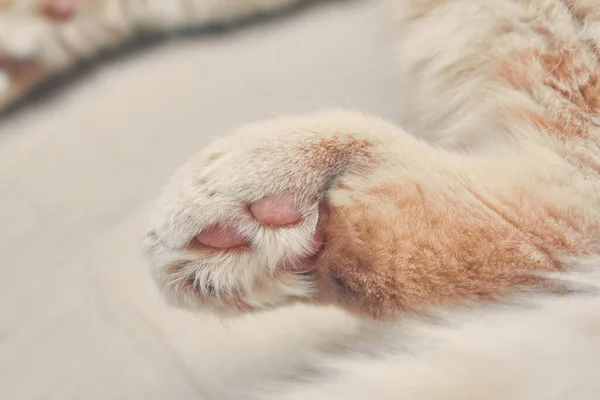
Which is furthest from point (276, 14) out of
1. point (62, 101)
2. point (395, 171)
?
point (395, 171)

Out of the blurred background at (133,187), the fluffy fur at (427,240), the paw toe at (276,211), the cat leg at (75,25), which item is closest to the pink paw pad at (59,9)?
the cat leg at (75,25)

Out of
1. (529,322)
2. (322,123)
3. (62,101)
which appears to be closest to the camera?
A: (529,322)

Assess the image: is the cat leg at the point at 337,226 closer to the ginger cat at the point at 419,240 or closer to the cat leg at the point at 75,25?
the ginger cat at the point at 419,240

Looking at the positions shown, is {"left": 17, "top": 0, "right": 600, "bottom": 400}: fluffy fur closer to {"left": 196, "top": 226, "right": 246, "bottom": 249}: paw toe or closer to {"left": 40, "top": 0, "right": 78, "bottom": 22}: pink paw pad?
{"left": 196, "top": 226, "right": 246, "bottom": 249}: paw toe

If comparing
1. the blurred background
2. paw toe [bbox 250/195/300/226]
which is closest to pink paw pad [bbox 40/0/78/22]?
the blurred background

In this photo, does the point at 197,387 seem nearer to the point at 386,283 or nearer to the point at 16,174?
the point at 386,283

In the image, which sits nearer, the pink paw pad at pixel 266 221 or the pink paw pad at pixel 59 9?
the pink paw pad at pixel 266 221
